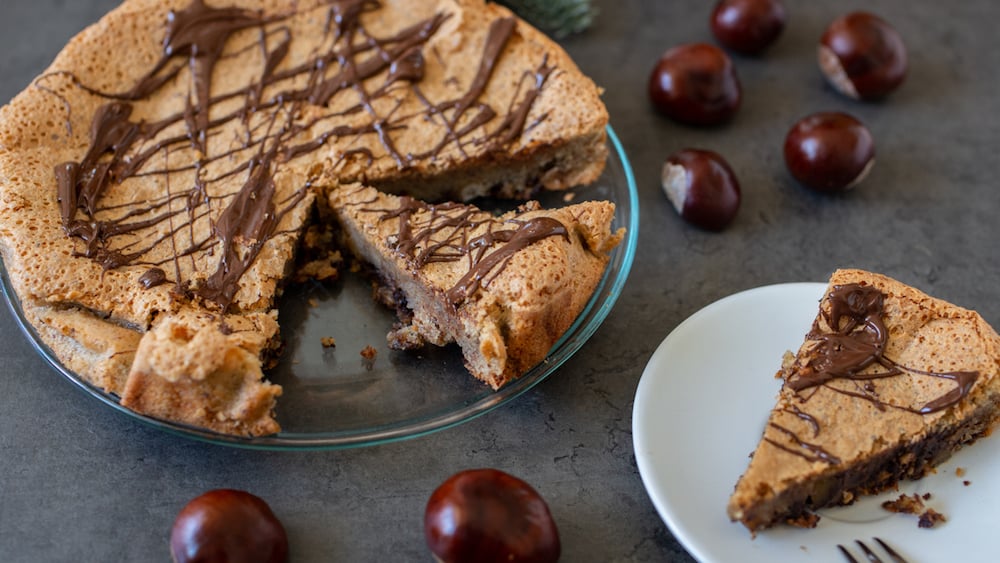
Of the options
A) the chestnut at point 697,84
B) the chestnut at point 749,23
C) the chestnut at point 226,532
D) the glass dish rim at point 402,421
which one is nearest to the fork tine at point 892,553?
the glass dish rim at point 402,421

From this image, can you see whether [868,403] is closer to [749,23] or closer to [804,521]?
[804,521]

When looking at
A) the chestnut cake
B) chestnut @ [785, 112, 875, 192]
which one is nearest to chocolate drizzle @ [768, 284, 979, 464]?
the chestnut cake

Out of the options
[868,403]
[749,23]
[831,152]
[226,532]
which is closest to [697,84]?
[749,23]

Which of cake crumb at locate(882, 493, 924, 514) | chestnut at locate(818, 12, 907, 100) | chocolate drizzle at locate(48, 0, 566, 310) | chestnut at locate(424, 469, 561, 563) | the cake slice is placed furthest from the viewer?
chestnut at locate(818, 12, 907, 100)

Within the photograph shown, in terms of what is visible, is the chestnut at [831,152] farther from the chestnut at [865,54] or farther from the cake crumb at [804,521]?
the cake crumb at [804,521]

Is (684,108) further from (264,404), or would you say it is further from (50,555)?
(50,555)

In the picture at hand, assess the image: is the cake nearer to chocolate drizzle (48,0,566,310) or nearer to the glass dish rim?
the glass dish rim

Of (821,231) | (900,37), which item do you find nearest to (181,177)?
(821,231)
